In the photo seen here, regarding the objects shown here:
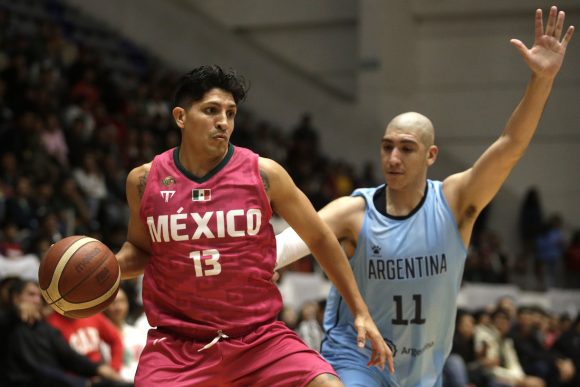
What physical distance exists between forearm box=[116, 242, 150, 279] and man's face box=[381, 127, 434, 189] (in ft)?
4.42

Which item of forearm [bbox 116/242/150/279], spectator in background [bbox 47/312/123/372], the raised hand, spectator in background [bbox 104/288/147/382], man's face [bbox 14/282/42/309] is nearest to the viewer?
forearm [bbox 116/242/150/279]

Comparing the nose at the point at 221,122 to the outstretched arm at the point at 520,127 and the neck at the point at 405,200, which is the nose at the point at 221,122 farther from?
the outstretched arm at the point at 520,127

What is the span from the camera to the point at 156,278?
4336mm

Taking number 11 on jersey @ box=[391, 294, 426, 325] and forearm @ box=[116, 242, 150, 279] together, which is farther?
number 11 on jersey @ box=[391, 294, 426, 325]

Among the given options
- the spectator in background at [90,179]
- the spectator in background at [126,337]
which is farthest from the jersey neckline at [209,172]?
the spectator in background at [90,179]

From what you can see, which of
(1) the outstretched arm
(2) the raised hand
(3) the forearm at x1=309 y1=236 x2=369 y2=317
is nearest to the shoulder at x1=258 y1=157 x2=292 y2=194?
(3) the forearm at x1=309 y1=236 x2=369 y2=317

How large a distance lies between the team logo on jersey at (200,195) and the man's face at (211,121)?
7.6 inches

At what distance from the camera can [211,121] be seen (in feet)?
14.3

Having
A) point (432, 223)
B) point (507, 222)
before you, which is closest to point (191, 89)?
point (432, 223)

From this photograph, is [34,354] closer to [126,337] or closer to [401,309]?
[126,337]

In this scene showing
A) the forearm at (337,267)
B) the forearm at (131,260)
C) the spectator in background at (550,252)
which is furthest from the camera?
the spectator in background at (550,252)

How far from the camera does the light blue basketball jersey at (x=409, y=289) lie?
16.4ft

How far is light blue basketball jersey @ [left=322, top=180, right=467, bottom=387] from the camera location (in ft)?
16.4

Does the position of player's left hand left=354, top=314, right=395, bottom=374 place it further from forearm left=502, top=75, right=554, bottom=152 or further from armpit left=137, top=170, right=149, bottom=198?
forearm left=502, top=75, right=554, bottom=152
